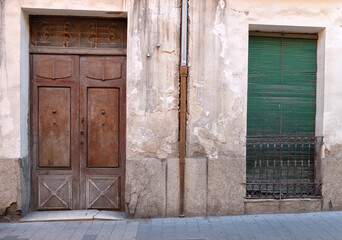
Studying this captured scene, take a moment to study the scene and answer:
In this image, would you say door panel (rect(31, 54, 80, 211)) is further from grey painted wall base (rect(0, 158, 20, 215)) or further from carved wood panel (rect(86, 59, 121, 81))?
grey painted wall base (rect(0, 158, 20, 215))

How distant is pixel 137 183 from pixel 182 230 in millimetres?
1119

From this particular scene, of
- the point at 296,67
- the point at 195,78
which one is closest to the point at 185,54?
the point at 195,78

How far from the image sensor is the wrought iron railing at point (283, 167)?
16.8 ft

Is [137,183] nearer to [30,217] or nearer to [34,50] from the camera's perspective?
[30,217]

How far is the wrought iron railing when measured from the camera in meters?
5.12

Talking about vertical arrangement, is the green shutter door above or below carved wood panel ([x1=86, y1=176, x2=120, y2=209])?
above

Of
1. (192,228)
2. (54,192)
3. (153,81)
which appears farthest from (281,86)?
(54,192)

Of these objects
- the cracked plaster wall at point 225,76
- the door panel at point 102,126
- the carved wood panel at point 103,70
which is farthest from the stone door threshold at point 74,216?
the carved wood panel at point 103,70

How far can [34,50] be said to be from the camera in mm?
4992

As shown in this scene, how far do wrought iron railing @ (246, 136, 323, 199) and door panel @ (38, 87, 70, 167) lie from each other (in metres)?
3.49

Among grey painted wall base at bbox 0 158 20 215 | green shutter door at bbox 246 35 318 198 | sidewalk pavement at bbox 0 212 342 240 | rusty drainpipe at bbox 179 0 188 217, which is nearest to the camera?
sidewalk pavement at bbox 0 212 342 240

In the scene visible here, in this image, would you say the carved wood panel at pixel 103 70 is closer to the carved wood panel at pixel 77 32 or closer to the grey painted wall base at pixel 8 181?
the carved wood panel at pixel 77 32

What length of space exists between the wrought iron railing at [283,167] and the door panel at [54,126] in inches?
137

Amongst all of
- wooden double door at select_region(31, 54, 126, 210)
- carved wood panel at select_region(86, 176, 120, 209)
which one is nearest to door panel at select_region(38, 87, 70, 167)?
wooden double door at select_region(31, 54, 126, 210)
